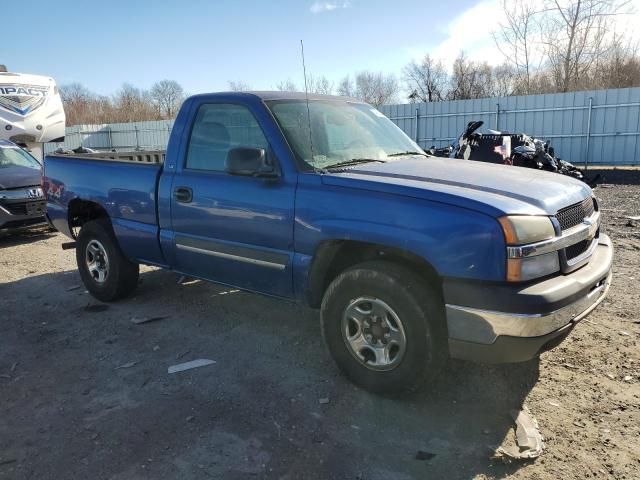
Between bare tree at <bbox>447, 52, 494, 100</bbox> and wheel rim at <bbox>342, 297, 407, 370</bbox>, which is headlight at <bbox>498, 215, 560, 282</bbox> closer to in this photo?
wheel rim at <bbox>342, 297, 407, 370</bbox>

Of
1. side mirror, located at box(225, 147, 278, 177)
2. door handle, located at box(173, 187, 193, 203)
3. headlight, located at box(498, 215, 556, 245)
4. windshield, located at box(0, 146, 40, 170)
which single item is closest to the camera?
headlight, located at box(498, 215, 556, 245)

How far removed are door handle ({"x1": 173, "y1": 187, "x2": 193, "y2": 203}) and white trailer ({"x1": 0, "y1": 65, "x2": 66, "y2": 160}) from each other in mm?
11210

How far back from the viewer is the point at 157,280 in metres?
6.28

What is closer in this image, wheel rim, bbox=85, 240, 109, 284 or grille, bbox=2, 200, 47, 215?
wheel rim, bbox=85, 240, 109, 284

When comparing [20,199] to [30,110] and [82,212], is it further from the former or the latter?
[30,110]

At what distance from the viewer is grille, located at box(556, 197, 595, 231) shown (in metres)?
3.10

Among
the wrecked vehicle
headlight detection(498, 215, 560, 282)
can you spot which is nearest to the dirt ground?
headlight detection(498, 215, 560, 282)

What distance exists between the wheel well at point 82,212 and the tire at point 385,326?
3180 millimetres

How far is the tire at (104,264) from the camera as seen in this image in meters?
5.25

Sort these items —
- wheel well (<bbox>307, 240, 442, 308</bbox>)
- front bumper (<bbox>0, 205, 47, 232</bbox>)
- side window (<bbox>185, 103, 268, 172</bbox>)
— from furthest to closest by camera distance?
front bumper (<bbox>0, 205, 47, 232</bbox>)
side window (<bbox>185, 103, 268, 172</bbox>)
wheel well (<bbox>307, 240, 442, 308</bbox>)

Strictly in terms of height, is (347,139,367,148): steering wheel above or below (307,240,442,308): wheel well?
above

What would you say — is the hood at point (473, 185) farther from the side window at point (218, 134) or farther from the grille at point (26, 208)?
the grille at point (26, 208)

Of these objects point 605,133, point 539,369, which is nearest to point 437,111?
point 605,133

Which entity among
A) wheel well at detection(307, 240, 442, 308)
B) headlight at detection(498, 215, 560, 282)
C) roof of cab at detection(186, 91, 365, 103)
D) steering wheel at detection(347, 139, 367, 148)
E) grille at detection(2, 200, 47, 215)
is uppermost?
roof of cab at detection(186, 91, 365, 103)
